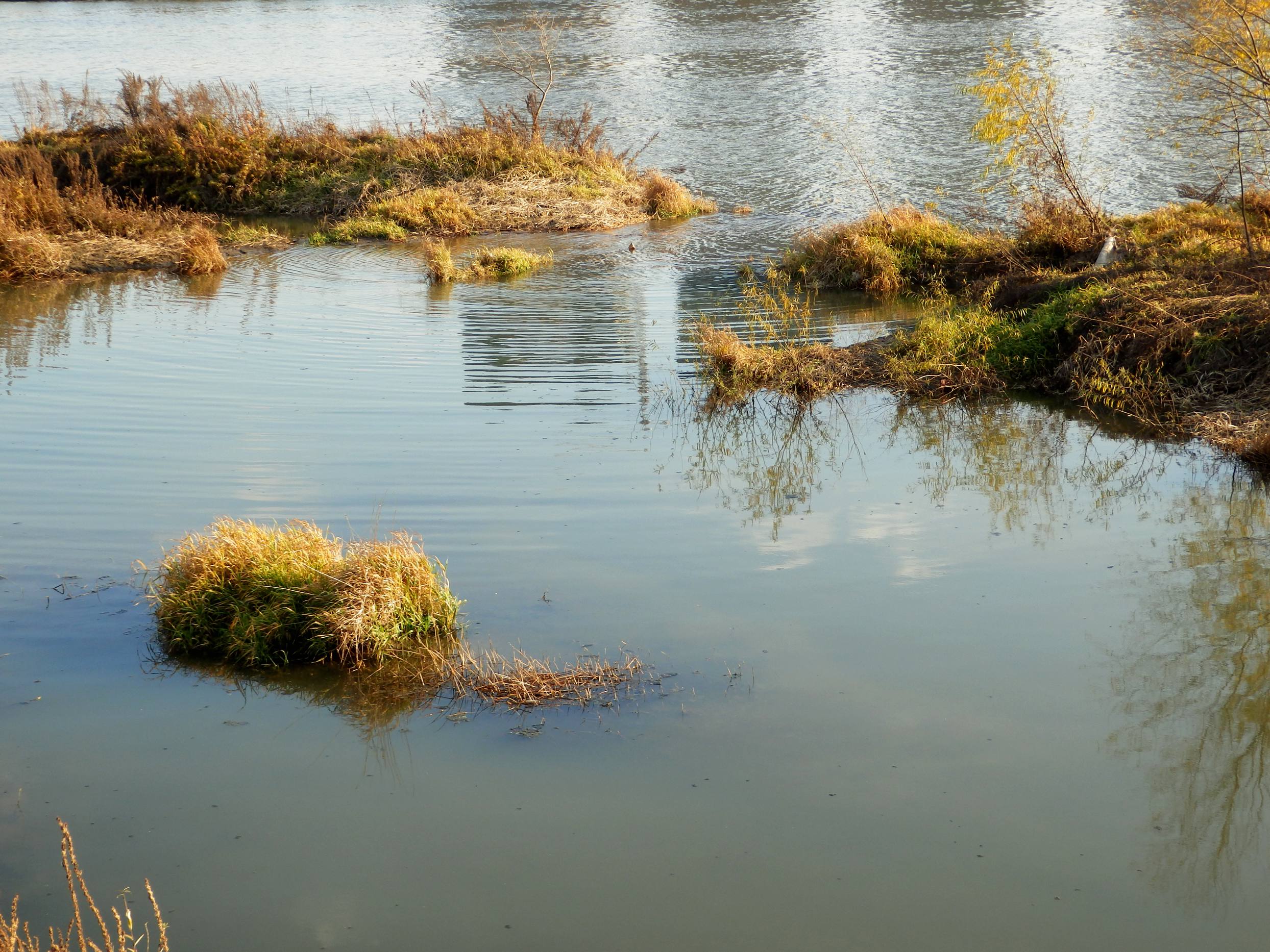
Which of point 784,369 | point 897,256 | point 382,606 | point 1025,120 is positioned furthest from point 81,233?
point 382,606

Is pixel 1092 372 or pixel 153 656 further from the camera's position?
pixel 1092 372

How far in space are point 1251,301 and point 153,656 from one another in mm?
10179

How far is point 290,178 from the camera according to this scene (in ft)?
83.1

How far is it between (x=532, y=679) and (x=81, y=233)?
16.9m

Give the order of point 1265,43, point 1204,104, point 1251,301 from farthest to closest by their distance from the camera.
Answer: point 1204,104 < point 1265,43 < point 1251,301

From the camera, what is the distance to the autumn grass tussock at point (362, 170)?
74.5ft

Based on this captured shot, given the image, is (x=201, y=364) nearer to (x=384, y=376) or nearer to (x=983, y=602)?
(x=384, y=376)

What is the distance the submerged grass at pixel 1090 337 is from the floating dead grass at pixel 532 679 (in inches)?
228

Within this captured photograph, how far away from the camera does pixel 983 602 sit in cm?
735

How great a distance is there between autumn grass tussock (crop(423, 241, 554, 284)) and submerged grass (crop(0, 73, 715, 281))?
315 cm

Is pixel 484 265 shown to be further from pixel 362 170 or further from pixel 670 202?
pixel 362 170

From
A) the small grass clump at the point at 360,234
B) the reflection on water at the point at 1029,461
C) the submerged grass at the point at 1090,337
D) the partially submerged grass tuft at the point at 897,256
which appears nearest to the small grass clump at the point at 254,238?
the small grass clump at the point at 360,234

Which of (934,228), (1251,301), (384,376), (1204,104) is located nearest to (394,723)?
(384,376)

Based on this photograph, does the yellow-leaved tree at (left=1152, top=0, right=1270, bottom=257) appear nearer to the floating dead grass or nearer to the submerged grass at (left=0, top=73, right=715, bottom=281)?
the floating dead grass
